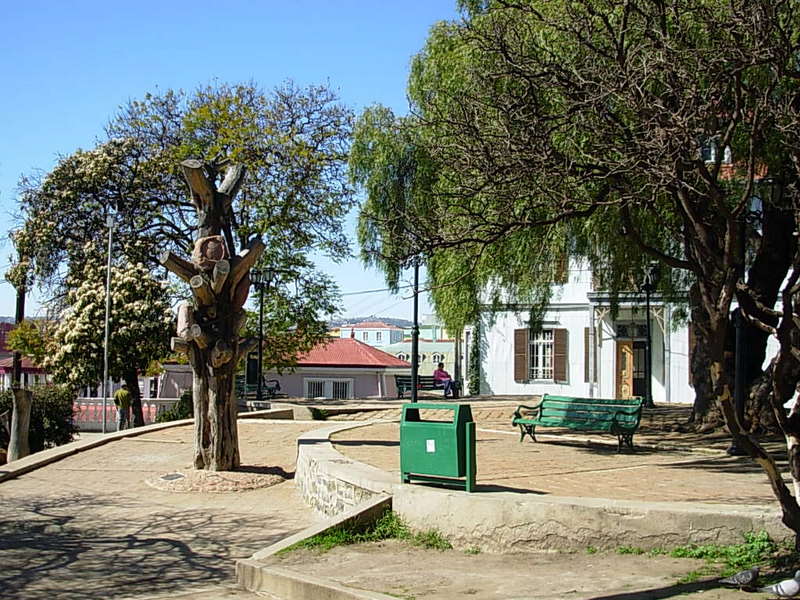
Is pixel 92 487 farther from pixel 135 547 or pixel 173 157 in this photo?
pixel 173 157

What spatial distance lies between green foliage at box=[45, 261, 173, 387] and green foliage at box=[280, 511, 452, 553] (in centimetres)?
2368

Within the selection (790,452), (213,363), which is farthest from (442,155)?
(790,452)

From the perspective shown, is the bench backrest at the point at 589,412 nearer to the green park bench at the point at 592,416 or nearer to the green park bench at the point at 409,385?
the green park bench at the point at 592,416

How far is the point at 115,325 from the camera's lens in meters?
31.5

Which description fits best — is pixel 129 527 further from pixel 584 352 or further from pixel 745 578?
pixel 584 352

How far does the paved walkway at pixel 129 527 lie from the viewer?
831cm

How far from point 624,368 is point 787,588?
90.4 ft

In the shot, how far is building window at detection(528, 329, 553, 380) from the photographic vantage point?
34.9 metres

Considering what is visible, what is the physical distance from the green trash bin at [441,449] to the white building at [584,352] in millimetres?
21716

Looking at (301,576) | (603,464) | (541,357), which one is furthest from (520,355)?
(301,576)

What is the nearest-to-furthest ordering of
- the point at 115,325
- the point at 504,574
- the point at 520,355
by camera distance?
the point at 504,574
the point at 115,325
the point at 520,355

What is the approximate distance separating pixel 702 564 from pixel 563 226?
365 inches

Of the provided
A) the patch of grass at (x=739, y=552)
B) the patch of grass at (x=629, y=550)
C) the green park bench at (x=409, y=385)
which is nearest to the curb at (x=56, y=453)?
the patch of grass at (x=629, y=550)

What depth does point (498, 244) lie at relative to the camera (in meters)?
16.1
